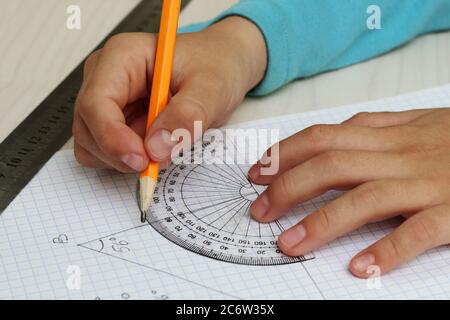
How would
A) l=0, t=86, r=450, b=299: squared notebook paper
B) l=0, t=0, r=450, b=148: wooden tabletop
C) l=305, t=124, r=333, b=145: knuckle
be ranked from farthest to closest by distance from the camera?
l=0, t=0, r=450, b=148: wooden tabletop
l=305, t=124, r=333, b=145: knuckle
l=0, t=86, r=450, b=299: squared notebook paper

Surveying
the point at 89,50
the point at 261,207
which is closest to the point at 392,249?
the point at 261,207

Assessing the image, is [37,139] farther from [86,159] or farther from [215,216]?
[215,216]

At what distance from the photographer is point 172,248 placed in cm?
67

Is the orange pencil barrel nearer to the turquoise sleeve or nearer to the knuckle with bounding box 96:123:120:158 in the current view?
the knuckle with bounding box 96:123:120:158

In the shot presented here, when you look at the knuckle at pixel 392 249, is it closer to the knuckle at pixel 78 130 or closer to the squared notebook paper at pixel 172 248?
the squared notebook paper at pixel 172 248

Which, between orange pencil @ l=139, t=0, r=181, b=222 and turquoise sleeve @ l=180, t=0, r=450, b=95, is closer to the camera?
orange pencil @ l=139, t=0, r=181, b=222

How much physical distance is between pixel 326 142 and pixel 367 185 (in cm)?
7

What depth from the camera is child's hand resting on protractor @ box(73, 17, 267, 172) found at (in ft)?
2.21

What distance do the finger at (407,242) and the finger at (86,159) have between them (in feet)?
0.85

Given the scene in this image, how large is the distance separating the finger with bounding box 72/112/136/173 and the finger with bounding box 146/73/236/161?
2.1 inches

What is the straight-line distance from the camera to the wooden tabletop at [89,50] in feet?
2.89

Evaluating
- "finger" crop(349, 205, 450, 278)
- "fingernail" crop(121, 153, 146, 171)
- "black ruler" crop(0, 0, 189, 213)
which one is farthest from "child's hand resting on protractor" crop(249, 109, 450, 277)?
"black ruler" crop(0, 0, 189, 213)

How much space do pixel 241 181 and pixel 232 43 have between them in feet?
0.58

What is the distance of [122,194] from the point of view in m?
0.73
